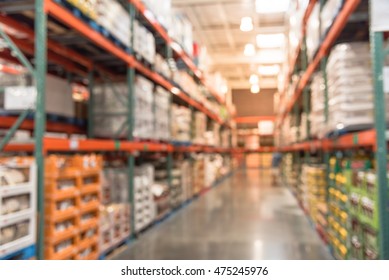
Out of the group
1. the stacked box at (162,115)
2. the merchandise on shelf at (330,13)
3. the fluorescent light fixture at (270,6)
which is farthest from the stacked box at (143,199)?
the fluorescent light fixture at (270,6)

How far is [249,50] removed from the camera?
664 inches

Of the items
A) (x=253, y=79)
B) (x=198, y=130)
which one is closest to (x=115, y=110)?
(x=198, y=130)

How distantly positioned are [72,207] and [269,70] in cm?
1886

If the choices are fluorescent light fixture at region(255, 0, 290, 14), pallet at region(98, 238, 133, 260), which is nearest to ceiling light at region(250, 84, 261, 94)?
fluorescent light fixture at region(255, 0, 290, 14)

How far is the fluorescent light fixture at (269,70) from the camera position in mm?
20078

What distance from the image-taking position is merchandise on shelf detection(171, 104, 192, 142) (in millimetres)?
7746

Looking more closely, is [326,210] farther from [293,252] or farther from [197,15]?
→ [197,15]

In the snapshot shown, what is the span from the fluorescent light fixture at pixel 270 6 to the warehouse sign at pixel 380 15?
9869 mm

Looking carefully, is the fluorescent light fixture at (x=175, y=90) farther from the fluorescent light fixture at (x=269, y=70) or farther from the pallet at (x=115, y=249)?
the fluorescent light fixture at (x=269, y=70)

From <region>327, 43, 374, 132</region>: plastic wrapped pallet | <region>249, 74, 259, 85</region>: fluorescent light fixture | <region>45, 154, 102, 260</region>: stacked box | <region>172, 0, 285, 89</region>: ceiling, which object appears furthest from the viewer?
<region>249, 74, 259, 85</region>: fluorescent light fixture

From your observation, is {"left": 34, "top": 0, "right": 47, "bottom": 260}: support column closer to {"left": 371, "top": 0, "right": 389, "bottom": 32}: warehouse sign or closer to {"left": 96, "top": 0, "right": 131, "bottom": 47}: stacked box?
{"left": 96, "top": 0, "right": 131, "bottom": 47}: stacked box

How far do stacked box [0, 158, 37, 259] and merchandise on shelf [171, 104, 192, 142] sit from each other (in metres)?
Result: 4.82
